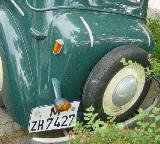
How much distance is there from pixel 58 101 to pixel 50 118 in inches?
8.8

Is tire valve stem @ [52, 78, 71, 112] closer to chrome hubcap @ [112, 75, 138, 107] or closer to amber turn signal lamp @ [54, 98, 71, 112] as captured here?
amber turn signal lamp @ [54, 98, 71, 112]

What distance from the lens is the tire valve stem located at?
358 cm

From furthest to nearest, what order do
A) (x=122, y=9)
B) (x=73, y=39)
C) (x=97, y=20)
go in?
(x=122, y=9)
(x=97, y=20)
(x=73, y=39)

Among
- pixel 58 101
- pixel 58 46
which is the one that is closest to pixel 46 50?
pixel 58 46

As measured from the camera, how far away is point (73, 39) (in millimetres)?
3611

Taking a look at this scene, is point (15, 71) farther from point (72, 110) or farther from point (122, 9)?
point (122, 9)

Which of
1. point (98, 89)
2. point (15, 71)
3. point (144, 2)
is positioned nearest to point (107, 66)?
point (98, 89)

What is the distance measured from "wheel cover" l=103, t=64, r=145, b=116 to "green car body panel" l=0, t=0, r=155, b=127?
0.24 meters

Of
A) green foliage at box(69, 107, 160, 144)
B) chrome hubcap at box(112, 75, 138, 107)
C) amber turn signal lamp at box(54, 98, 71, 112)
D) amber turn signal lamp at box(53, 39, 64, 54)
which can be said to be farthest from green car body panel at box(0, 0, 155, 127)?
green foliage at box(69, 107, 160, 144)

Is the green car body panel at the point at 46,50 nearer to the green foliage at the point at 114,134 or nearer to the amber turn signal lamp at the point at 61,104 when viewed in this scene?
the amber turn signal lamp at the point at 61,104

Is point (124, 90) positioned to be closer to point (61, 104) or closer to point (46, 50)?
point (61, 104)

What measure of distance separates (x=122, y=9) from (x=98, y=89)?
1.01m

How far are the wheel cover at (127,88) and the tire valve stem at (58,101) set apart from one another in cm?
37

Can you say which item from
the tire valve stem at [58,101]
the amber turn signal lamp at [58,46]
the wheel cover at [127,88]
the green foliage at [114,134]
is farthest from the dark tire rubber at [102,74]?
the green foliage at [114,134]
